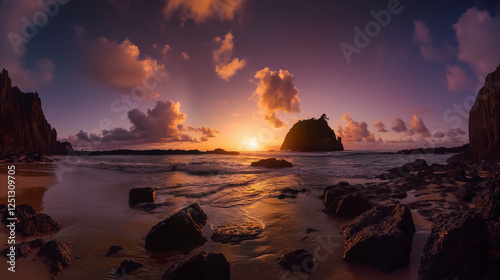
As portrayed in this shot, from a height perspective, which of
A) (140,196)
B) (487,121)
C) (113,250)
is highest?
(487,121)

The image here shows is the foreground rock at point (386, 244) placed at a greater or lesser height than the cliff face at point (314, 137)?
lesser

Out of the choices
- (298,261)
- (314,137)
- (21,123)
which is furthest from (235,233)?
(314,137)

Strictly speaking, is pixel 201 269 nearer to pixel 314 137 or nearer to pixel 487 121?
pixel 487 121

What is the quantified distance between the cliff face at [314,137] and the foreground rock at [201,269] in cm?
9376

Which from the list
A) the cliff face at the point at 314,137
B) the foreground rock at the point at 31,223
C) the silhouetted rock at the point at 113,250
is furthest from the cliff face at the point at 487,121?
the cliff face at the point at 314,137

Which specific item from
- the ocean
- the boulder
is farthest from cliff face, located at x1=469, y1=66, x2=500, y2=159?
the boulder

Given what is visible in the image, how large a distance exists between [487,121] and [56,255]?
2272 cm

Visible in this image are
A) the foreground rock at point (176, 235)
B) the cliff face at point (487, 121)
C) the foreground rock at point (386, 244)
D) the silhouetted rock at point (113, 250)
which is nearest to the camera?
the foreground rock at point (386, 244)

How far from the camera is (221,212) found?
6254 mm

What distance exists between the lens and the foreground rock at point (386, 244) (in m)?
2.94

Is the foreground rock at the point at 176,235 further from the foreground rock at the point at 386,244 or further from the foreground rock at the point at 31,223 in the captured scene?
Result: the foreground rock at the point at 386,244

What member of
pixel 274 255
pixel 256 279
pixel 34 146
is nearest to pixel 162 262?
pixel 256 279

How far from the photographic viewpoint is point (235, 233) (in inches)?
177

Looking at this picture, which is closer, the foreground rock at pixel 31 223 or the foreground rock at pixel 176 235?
the foreground rock at pixel 176 235
